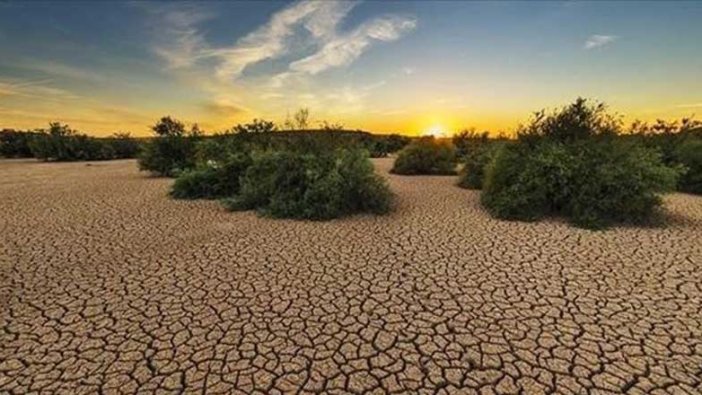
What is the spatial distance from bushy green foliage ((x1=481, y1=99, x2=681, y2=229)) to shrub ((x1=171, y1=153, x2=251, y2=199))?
697 cm

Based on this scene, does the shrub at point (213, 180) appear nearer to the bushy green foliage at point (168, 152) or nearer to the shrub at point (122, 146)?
the bushy green foliage at point (168, 152)

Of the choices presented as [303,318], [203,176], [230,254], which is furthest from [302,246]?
[203,176]

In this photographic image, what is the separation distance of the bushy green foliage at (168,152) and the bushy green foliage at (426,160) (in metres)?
8.95

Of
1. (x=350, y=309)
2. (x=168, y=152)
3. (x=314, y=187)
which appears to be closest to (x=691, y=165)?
(x=314, y=187)

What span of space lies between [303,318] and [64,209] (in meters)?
8.39

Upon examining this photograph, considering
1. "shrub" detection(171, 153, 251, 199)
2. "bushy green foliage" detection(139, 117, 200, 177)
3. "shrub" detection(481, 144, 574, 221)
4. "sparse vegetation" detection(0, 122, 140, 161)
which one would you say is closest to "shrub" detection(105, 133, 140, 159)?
"sparse vegetation" detection(0, 122, 140, 161)

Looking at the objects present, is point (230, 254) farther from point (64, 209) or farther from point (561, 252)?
point (64, 209)

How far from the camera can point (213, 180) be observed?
11.4 metres

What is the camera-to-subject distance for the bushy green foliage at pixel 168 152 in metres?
16.2

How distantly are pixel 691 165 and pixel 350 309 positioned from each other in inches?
532

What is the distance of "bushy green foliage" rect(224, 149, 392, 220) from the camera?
866cm

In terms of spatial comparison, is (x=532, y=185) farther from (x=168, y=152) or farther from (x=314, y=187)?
(x=168, y=152)

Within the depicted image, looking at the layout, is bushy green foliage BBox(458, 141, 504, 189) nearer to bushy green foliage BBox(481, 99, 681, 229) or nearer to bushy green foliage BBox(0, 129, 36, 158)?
bushy green foliage BBox(481, 99, 681, 229)

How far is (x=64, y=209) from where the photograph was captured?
30.8ft
